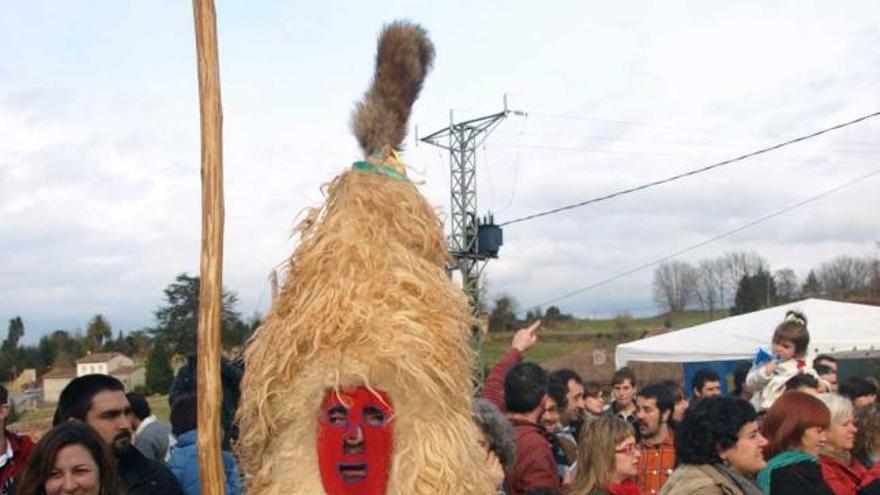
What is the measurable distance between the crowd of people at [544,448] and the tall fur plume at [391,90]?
981 millimetres

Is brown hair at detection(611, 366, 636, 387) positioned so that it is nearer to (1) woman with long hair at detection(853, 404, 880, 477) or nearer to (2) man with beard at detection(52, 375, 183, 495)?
(1) woman with long hair at detection(853, 404, 880, 477)

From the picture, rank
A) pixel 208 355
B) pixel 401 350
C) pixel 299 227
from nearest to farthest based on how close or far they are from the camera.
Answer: pixel 208 355 → pixel 401 350 → pixel 299 227

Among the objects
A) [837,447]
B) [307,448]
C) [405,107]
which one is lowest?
[837,447]

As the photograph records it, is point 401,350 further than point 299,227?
No

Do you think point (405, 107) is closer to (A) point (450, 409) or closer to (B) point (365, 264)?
(B) point (365, 264)

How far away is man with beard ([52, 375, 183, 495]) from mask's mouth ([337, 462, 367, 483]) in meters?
1.22

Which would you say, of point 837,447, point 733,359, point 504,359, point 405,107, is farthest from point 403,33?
point 733,359

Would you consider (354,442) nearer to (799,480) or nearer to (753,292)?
(799,480)

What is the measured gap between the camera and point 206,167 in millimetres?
2105

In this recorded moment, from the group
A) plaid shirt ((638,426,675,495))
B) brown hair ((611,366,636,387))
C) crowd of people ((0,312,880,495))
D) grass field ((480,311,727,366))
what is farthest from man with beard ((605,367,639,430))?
grass field ((480,311,727,366))

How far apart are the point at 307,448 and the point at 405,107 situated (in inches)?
39.6

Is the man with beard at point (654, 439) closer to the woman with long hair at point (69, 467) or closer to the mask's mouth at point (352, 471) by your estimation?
the mask's mouth at point (352, 471)

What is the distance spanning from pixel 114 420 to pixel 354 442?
1.46m

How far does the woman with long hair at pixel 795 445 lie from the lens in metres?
3.72
